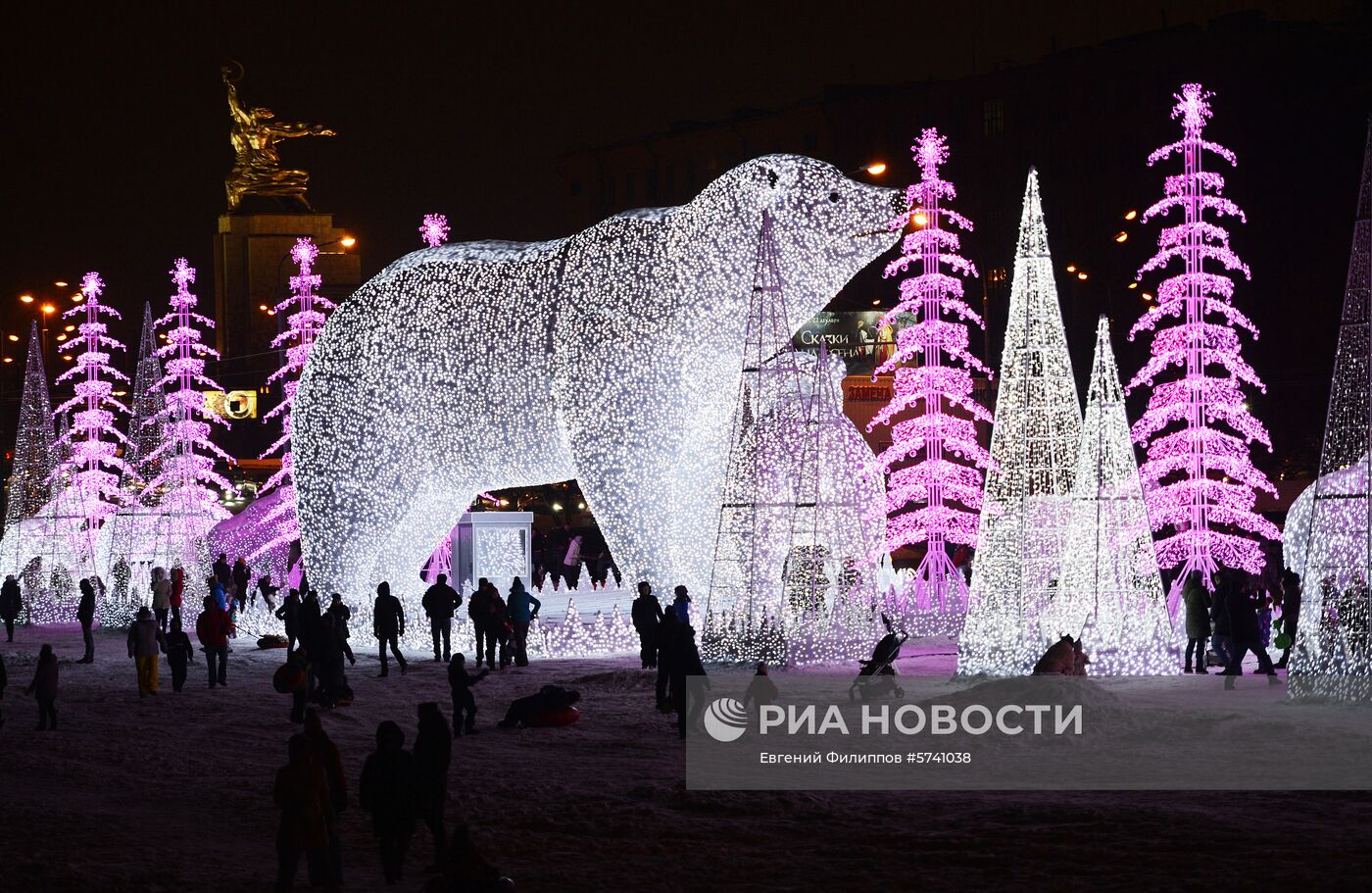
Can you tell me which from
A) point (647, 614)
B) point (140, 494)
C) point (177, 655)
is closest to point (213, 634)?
Answer: point (177, 655)

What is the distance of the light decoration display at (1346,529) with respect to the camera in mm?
13867

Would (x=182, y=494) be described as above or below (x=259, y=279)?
below

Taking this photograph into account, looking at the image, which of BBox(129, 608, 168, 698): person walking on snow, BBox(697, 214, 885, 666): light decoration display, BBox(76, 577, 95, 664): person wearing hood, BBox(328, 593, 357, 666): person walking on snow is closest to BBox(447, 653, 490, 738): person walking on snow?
BBox(328, 593, 357, 666): person walking on snow

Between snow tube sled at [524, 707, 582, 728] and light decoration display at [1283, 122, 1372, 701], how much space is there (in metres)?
5.41

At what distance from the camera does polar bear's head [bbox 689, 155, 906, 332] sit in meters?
18.1

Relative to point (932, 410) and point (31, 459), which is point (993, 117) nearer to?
point (932, 410)

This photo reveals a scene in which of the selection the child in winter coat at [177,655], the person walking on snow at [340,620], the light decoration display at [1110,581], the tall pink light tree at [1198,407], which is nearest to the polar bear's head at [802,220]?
the light decoration display at [1110,581]

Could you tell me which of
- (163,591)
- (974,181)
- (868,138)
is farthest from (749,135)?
(163,591)

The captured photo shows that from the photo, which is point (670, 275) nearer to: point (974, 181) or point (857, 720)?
point (857, 720)

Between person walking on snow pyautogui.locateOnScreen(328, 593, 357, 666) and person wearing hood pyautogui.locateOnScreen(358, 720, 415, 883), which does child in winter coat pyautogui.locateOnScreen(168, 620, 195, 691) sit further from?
person wearing hood pyautogui.locateOnScreen(358, 720, 415, 883)

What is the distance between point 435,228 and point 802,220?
1341cm

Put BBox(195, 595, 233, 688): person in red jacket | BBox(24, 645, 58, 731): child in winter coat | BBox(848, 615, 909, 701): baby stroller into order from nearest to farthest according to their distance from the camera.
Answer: BBox(848, 615, 909, 701): baby stroller → BBox(24, 645, 58, 731): child in winter coat → BBox(195, 595, 233, 688): person in red jacket

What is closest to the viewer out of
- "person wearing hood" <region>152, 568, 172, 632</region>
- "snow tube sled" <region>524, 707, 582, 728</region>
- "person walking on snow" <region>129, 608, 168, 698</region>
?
"snow tube sled" <region>524, 707, 582, 728</region>

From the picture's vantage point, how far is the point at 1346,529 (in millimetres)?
14164
